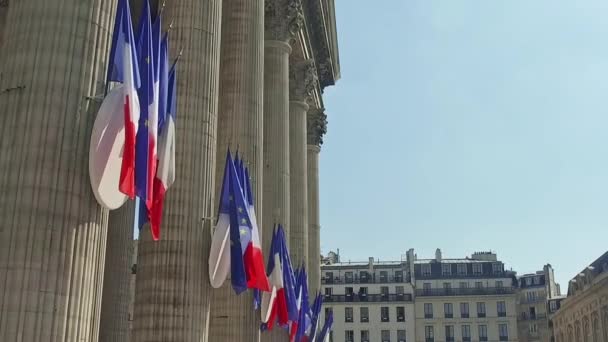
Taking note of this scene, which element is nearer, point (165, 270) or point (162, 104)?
point (162, 104)

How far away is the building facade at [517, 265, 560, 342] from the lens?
4574 inches

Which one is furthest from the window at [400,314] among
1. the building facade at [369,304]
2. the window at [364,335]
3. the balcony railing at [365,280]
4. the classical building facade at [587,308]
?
the classical building facade at [587,308]

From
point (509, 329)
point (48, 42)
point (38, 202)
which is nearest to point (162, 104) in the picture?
point (48, 42)

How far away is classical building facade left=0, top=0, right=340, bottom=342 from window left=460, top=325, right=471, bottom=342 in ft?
281

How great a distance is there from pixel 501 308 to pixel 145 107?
106m

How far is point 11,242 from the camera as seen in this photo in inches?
465

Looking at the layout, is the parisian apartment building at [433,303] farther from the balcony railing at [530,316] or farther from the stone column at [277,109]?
the stone column at [277,109]

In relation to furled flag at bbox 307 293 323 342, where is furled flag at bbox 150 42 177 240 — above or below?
above

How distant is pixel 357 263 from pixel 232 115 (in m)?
99.0

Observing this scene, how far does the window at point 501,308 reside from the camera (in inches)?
4429

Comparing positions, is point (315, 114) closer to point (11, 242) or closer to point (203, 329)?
point (203, 329)

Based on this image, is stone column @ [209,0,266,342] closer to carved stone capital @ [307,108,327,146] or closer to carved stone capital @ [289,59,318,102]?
carved stone capital @ [289,59,318,102]

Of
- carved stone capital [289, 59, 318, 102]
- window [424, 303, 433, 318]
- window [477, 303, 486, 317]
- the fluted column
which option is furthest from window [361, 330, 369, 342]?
the fluted column

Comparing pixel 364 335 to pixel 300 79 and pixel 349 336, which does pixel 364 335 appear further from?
pixel 300 79
